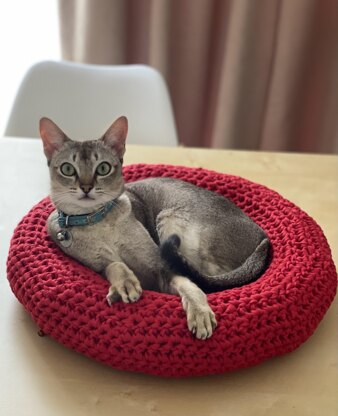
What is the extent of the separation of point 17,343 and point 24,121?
38.9 inches

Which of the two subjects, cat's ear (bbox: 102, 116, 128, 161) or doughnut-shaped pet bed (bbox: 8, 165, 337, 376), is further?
cat's ear (bbox: 102, 116, 128, 161)

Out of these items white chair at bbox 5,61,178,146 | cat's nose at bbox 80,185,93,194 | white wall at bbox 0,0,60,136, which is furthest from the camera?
white wall at bbox 0,0,60,136

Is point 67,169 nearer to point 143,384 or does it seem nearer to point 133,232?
point 133,232

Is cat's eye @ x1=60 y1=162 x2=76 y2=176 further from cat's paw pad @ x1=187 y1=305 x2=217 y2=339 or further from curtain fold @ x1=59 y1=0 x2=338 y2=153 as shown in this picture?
curtain fold @ x1=59 y1=0 x2=338 y2=153

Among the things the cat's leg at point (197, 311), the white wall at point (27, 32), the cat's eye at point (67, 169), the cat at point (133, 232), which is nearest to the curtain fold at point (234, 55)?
the white wall at point (27, 32)

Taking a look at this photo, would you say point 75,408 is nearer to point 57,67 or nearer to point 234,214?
point 234,214

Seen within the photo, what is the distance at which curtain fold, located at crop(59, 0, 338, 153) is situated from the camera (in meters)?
2.06

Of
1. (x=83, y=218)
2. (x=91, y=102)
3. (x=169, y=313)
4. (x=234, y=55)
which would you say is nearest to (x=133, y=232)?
(x=83, y=218)

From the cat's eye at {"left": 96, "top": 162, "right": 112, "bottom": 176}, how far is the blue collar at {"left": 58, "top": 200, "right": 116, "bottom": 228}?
6 cm

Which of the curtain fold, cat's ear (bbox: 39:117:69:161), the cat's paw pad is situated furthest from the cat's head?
the curtain fold

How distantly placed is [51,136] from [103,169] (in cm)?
10

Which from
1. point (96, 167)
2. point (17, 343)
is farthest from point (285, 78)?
point (17, 343)

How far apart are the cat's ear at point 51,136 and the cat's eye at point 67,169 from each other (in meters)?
0.04

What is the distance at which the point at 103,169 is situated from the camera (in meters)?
0.93
